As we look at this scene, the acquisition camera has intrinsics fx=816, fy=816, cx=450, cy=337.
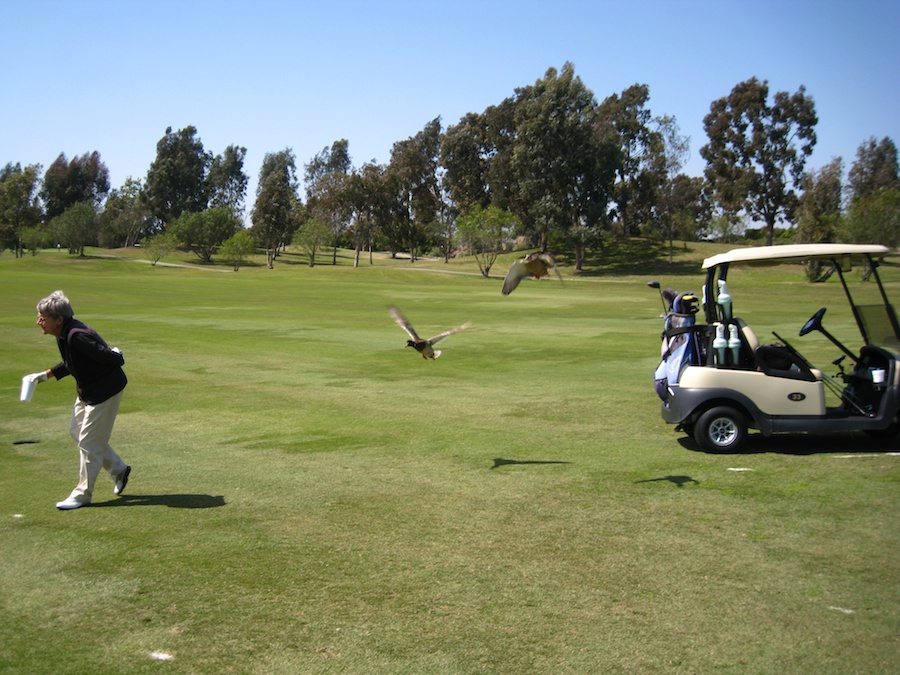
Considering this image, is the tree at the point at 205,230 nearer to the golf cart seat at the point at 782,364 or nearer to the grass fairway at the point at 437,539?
the grass fairway at the point at 437,539

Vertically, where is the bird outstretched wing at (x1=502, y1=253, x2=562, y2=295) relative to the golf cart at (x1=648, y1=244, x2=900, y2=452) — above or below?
above

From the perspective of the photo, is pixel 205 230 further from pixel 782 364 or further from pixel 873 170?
pixel 782 364

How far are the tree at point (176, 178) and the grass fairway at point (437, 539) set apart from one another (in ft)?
407

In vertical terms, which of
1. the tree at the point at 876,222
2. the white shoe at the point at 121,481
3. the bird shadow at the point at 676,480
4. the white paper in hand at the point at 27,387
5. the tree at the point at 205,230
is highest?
the tree at the point at 876,222

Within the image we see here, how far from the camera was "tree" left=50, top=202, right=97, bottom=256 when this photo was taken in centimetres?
10525

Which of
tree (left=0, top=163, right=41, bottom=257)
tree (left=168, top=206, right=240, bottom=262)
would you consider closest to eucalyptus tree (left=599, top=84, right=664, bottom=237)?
tree (left=168, top=206, right=240, bottom=262)

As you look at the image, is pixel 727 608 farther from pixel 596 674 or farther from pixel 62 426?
pixel 62 426

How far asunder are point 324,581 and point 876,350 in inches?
297

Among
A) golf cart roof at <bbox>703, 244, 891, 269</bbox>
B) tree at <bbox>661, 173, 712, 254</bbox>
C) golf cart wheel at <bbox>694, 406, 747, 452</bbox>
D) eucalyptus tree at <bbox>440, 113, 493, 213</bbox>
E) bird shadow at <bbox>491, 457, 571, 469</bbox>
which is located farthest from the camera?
eucalyptus tree at <bbox>440, 113, 493, 213</bbox>

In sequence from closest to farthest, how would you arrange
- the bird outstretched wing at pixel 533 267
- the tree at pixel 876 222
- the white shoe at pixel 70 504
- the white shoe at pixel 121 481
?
the white shoe at pixel 70 504, the white shoe at pixel 121 481, the bird outstretched wing at pixel 533 267, the tree at pixel 876 222

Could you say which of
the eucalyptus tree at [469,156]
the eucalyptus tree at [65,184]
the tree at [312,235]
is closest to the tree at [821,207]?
the eucalyptus tree at [469,156]

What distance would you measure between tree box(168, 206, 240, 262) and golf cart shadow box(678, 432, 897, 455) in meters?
103

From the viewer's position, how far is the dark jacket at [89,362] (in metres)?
8.02

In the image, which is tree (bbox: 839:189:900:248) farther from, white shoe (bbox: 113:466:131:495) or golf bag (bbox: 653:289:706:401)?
white shoe (bbox: 113:466:131:495)
